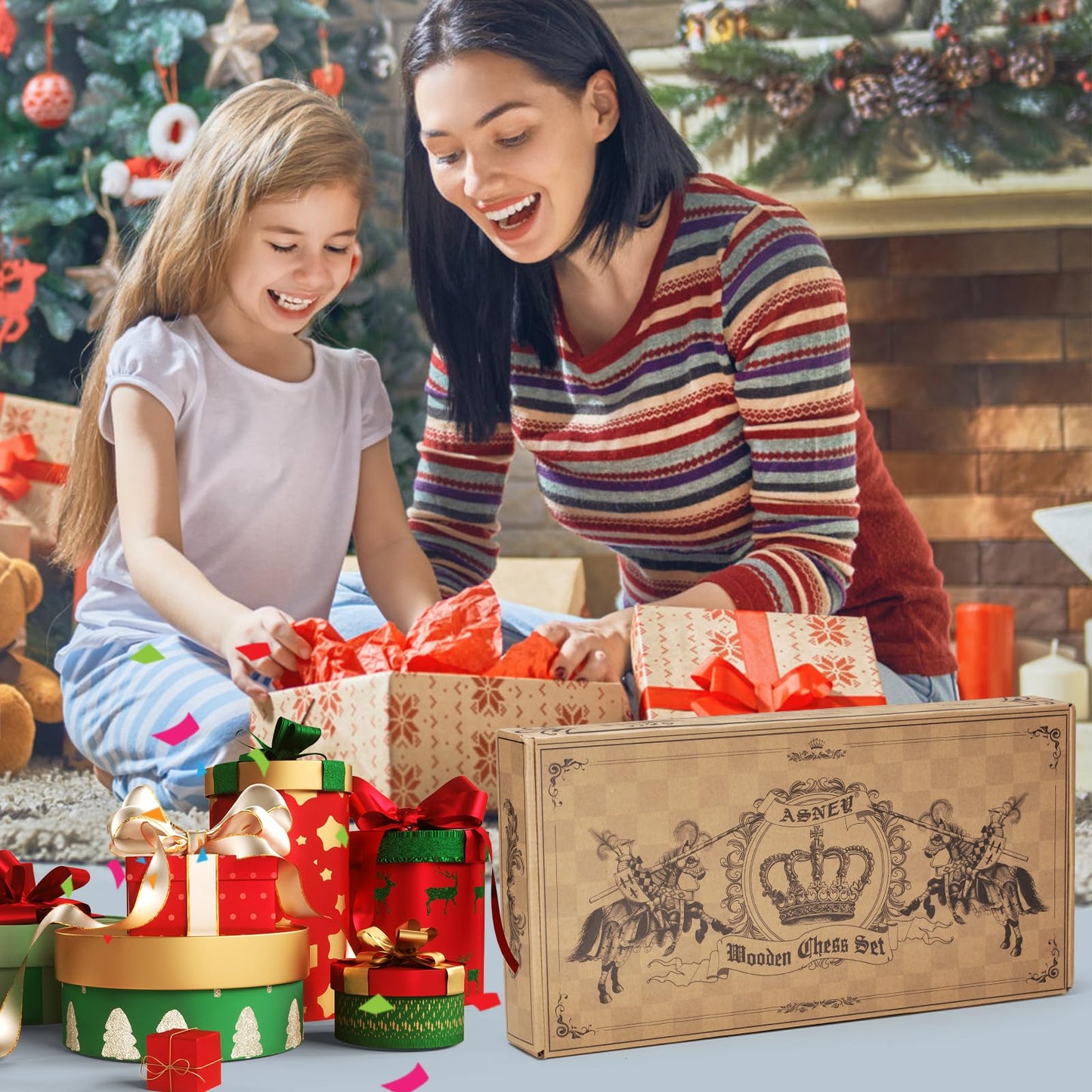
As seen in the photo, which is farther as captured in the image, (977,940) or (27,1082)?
(977,940)

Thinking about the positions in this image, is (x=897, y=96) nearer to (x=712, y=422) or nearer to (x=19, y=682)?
(x=712, y=422)

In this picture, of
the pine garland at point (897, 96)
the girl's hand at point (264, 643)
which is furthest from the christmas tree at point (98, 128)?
the girl's hand at point (264, 643)

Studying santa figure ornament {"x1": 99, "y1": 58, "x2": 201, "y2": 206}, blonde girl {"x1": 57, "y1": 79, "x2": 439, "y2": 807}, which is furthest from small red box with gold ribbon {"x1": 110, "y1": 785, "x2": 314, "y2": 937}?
santa figure ornament {"x1": 99, "y1": 58, "x2": 201, "y2": 206}

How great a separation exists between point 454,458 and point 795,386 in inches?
13.8

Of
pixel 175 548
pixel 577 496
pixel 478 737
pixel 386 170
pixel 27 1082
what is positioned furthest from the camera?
pixel 386 170

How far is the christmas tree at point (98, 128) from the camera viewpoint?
1.94 meters

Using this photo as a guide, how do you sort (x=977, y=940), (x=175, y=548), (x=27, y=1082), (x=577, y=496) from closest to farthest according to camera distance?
(x=27, y=1082), (x=977, y=940), (x=175, y=548), (x=577, y=496)

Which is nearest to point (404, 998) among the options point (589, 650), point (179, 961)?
point (179, 961)

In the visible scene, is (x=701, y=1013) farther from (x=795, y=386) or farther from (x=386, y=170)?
(x=386, y=170)

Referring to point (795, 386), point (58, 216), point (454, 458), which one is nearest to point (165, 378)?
point (454, 458)

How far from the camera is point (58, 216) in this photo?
2.02 metres

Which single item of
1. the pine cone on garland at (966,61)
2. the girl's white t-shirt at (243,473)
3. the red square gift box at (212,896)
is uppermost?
the pine cone on garland at (966,61)

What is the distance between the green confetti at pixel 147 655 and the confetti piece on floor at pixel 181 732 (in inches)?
2.8

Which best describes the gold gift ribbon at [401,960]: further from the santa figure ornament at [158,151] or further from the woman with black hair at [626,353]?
the santa figure ornament at [158,151]
